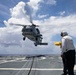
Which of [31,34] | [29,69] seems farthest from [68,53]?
[31,34]

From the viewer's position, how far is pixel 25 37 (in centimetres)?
5819

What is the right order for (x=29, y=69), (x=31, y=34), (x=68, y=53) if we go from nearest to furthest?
(x=68, y=53), (x=29, y=69), (x=31, y=34)

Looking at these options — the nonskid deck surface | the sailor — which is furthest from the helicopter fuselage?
the sailor

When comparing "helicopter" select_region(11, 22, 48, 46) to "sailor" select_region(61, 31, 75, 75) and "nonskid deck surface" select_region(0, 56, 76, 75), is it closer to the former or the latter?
"nonskid deck surface" select_region(0, 56, 76, 75)

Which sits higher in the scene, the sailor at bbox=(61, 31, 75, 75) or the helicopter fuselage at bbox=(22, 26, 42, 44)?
the helicopter fuselage at bbox=(22, 26, 42, 44)

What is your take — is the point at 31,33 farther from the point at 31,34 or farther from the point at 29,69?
the point at 29,69

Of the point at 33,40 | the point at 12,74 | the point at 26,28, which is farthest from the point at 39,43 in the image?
the point at 12,74

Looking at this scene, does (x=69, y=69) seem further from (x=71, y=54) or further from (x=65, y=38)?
(x=65, y=38)

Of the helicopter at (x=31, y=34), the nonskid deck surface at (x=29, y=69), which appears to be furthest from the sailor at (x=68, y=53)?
the helicopter at (x=31, y=34)

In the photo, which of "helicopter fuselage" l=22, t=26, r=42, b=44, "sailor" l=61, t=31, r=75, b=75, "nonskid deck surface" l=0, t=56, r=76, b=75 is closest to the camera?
"sailor" l=61, t=31, r=75, b=75

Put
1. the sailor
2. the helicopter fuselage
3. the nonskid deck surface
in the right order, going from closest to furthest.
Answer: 1. the sailor
2. the nonskid deck surface
3. the helicopter fuselage

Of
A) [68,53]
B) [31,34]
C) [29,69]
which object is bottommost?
[29,69]

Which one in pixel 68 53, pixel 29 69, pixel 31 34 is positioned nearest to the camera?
pixel 68 53

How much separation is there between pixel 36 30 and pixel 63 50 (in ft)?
173
